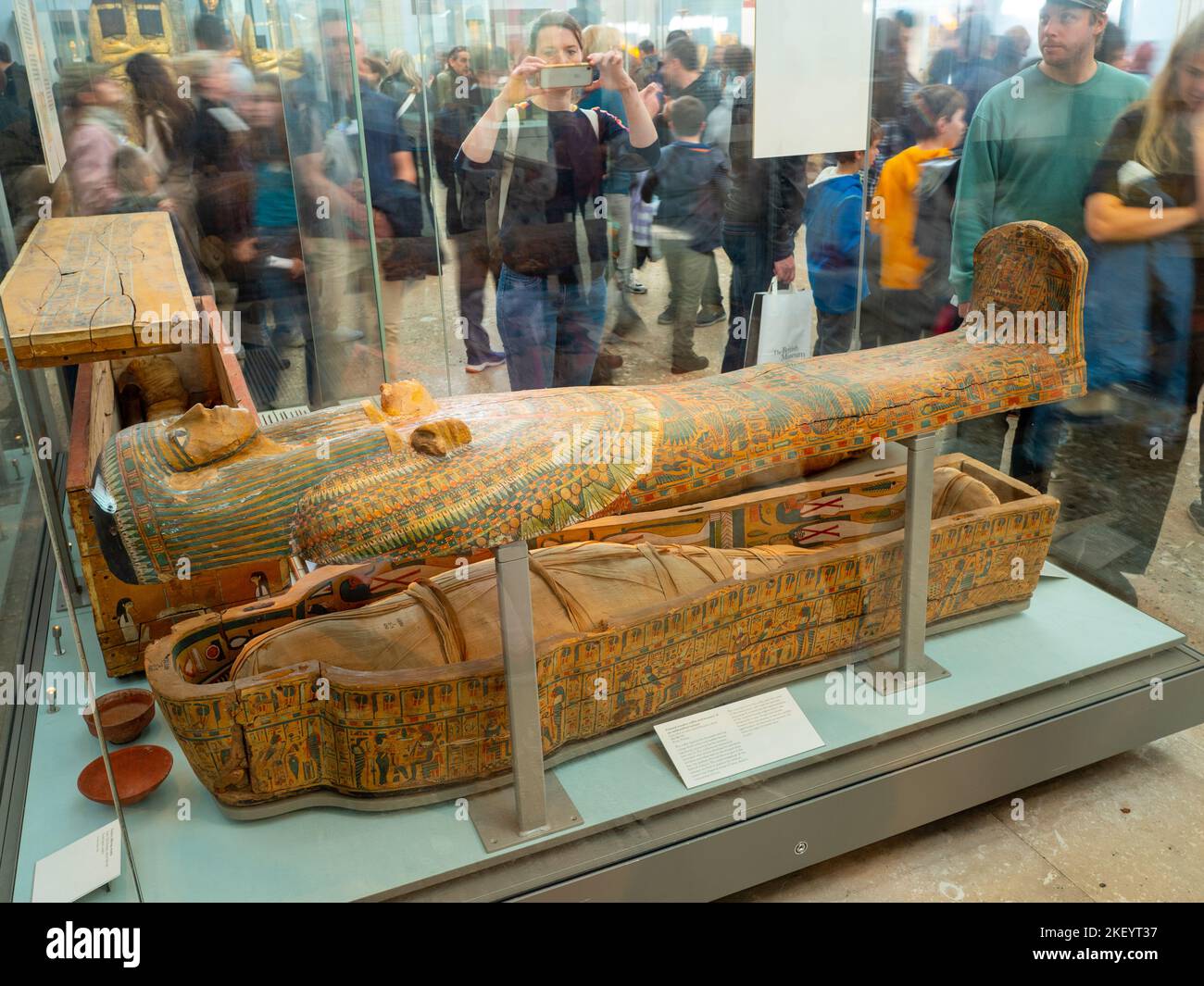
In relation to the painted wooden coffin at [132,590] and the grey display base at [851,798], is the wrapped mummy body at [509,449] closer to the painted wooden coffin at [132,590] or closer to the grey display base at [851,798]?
the painted wooden coffin at [132,590]

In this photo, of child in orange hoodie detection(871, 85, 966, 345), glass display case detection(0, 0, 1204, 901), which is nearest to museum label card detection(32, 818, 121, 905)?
glass display case detection(0, 0, 1204, 901)

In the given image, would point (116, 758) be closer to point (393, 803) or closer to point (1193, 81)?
point (393, 803)

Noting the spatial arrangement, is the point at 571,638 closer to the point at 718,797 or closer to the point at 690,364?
the point at 718,797

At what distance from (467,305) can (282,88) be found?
89cm

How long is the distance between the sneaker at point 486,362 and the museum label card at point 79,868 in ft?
5.22

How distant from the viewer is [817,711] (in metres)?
2.60

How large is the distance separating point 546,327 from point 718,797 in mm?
1670

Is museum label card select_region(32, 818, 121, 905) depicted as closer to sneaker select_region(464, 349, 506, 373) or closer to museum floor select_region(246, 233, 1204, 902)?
museum floor select_region(246, 233, 1204, 902)

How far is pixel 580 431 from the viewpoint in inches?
81.6

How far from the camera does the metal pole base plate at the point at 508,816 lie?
7.05ft

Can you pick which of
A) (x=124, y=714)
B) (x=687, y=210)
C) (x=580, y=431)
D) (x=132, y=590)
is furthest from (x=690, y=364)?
(x=124, y=714)
